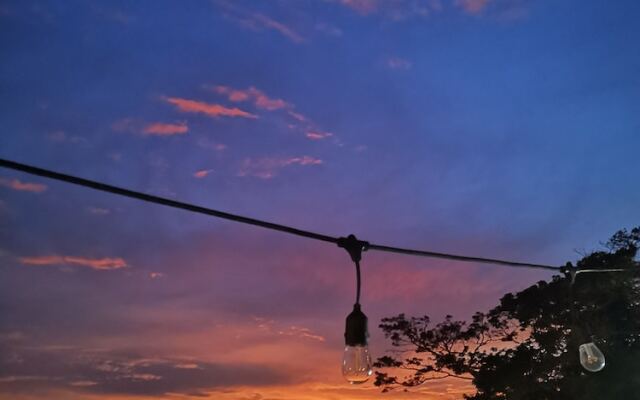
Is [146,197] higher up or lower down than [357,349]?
higher up

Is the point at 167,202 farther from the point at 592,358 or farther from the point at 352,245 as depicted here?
the point at 592,358

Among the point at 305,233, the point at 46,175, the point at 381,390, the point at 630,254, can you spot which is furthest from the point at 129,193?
the point at 381,390

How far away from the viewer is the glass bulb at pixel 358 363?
9.70ft

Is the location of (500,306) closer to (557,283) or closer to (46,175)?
(557,283)

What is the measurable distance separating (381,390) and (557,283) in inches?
228

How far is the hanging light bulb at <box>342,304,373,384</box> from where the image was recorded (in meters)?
2.95

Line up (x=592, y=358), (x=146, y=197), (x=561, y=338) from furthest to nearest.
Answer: (x=561, y=338) < (x=592, y=358) < (x=146, y=197)

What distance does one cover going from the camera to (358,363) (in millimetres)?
2961

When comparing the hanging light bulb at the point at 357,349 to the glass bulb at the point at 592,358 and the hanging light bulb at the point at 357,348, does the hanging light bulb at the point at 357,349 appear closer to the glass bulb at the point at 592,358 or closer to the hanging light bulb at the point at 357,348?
the hanging light bulb at the point at 357,348

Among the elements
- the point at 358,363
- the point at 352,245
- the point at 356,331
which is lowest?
the point at 358,363

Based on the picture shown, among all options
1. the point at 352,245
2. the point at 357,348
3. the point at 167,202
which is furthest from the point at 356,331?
the point at 167,202

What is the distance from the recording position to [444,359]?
16.7 meters

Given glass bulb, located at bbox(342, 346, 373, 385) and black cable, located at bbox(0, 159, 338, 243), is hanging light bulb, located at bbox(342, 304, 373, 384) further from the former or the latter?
black cable, located at bbox(0, 159, 338, 243)

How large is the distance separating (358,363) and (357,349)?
0.07 m
